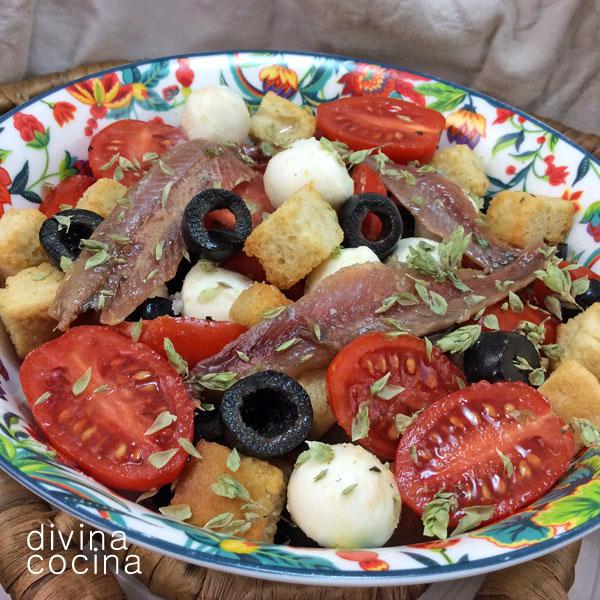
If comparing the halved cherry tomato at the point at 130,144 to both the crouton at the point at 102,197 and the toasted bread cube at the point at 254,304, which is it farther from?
the toasted bread cube at the point at 254,304

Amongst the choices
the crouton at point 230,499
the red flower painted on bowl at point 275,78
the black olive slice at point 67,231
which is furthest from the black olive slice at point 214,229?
the red flower painted on bowl at point 275,78

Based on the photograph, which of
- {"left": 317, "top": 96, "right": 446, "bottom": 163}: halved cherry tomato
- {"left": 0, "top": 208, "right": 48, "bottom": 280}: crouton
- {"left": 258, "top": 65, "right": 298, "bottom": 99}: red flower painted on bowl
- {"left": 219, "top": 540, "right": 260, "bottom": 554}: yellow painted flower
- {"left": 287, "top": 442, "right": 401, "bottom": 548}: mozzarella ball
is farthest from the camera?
{"left": 258, "top": 65, "right": 298, "bottom": 99}: red flower painted on bowl

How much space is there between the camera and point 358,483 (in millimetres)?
1280

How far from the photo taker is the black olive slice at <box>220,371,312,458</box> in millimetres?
1346

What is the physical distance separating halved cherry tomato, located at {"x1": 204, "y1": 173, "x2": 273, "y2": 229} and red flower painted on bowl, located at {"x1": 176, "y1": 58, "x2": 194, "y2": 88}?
564 millimetres

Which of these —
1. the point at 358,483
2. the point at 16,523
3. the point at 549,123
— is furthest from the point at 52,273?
the point at 549,123

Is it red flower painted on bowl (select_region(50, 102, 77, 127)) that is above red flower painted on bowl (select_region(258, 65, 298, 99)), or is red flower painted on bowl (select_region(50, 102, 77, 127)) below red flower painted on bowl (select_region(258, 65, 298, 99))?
below

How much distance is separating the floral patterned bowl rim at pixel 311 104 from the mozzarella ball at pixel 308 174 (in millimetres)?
637

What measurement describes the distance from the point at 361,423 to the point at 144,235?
2.31 ft

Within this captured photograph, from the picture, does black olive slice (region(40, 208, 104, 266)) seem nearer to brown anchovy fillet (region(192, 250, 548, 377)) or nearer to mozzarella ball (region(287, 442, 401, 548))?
brown anchovy fillet (region(192, 250, 548, 377))

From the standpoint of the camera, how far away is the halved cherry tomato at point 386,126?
2.04 metres

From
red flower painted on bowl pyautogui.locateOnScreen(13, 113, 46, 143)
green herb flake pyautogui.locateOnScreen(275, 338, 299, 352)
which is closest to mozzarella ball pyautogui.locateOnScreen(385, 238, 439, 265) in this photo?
green herb flake pyautogui.locateOnScreen(275, 338, 299, 352)

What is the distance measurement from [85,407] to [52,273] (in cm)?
43

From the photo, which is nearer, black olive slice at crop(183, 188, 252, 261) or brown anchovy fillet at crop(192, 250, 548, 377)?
brown anchovy fillet at crop(192, 250, 548, 377)
